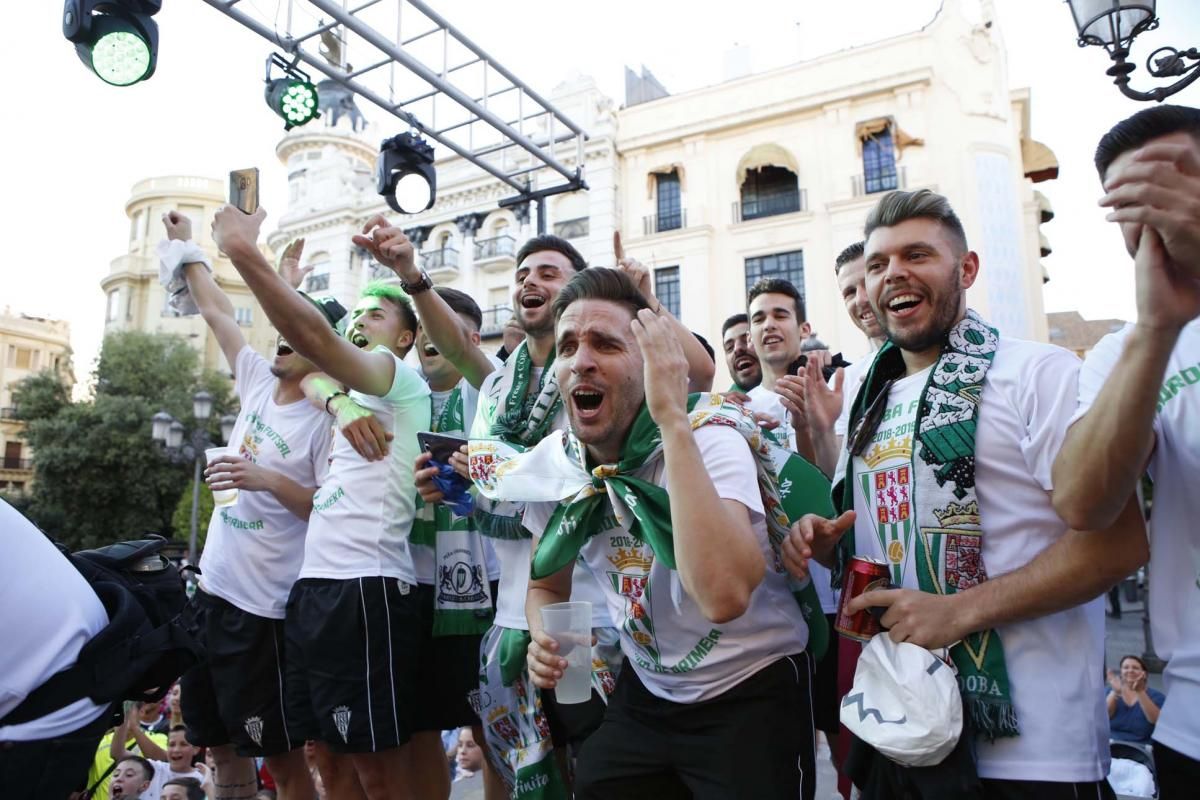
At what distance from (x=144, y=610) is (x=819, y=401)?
2.35 metres

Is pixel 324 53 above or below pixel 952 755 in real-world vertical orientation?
above

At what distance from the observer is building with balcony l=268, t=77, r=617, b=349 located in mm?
22453

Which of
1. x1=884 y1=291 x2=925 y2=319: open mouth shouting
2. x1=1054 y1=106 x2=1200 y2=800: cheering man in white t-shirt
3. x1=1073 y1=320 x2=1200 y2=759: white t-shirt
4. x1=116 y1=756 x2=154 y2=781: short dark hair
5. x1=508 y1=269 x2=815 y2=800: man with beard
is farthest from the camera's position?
x1=116 y1=756 x2=154 y2=781: short dark hair

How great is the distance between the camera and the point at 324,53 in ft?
25.6

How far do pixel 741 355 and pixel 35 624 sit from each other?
12.2 feet

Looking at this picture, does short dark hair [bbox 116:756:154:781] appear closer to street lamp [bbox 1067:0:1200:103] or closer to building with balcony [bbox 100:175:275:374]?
street lamp [bbox 1067:0:1200:103]

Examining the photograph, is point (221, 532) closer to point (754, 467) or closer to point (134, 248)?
point (754, 467)

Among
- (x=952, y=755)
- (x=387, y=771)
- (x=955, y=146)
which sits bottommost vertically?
(x=387, y=771)

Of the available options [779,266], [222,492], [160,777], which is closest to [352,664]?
[222,492]

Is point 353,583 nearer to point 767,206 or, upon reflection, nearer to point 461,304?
point 461,304

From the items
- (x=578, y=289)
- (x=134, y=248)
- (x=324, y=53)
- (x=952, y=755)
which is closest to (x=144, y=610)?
(x=578, y=289)

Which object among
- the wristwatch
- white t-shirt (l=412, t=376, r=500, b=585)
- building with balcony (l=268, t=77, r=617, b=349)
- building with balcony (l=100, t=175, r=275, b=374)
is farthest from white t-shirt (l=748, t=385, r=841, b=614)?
building with balcony (l=100, t=175, r=275, b=374)

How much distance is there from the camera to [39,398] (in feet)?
89.8

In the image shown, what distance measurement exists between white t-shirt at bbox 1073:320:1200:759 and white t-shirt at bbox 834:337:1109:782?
0.41 ft
